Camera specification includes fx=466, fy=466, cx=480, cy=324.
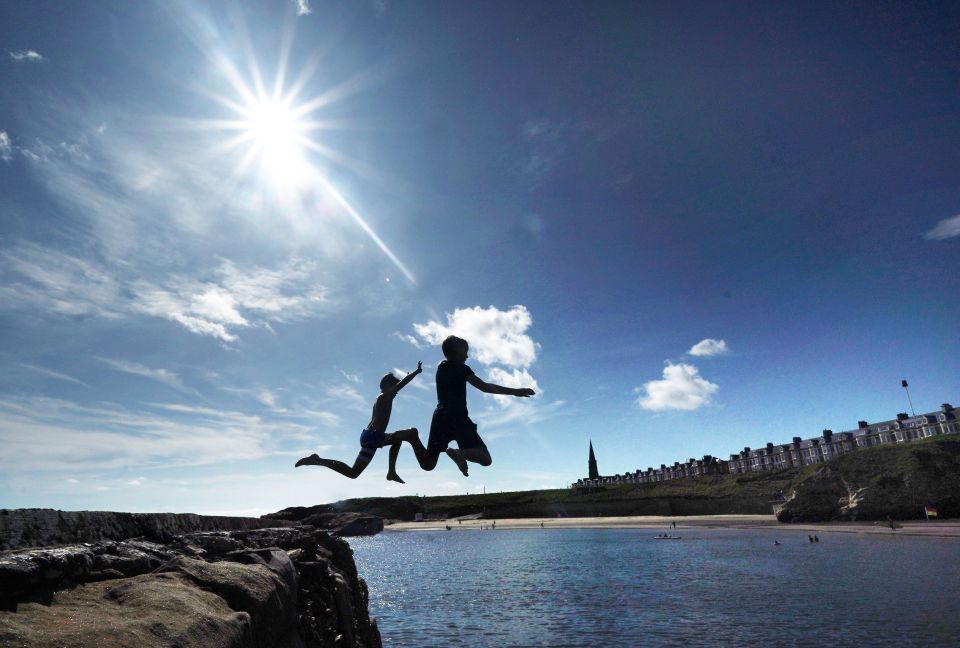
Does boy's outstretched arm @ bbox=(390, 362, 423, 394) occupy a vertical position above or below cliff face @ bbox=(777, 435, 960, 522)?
above

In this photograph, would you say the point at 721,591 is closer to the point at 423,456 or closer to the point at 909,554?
the point at 909,554

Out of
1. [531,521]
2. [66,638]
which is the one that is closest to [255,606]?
[66,638]

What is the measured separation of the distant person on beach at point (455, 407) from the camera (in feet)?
17.6

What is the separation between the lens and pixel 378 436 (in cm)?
569

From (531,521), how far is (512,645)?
129m

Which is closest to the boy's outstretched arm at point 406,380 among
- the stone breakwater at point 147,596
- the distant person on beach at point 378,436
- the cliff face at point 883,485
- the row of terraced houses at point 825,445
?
the distant person on beach at point 378,436

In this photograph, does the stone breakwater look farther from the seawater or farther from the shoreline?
the shoreline

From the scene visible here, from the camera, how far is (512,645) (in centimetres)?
1947

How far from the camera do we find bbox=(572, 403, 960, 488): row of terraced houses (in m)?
107

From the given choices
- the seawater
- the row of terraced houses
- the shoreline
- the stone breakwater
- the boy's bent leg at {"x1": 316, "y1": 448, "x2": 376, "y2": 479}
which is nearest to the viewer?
the stone breakwater

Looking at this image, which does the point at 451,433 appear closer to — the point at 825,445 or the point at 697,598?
the point at 697,598

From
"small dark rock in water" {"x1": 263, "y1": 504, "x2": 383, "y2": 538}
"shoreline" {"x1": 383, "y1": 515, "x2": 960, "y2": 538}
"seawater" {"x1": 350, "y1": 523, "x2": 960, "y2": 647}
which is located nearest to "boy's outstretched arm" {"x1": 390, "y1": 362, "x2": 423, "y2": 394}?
"seawater" {"x1": 350, "y1": 523, "x2": 960, "y2": 647}

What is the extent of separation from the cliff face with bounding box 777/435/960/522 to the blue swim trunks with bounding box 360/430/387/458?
86.1 metres

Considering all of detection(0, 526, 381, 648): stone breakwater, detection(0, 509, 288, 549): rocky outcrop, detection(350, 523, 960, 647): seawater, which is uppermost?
detection(0, 509, 288, 549): rocky outcrop
